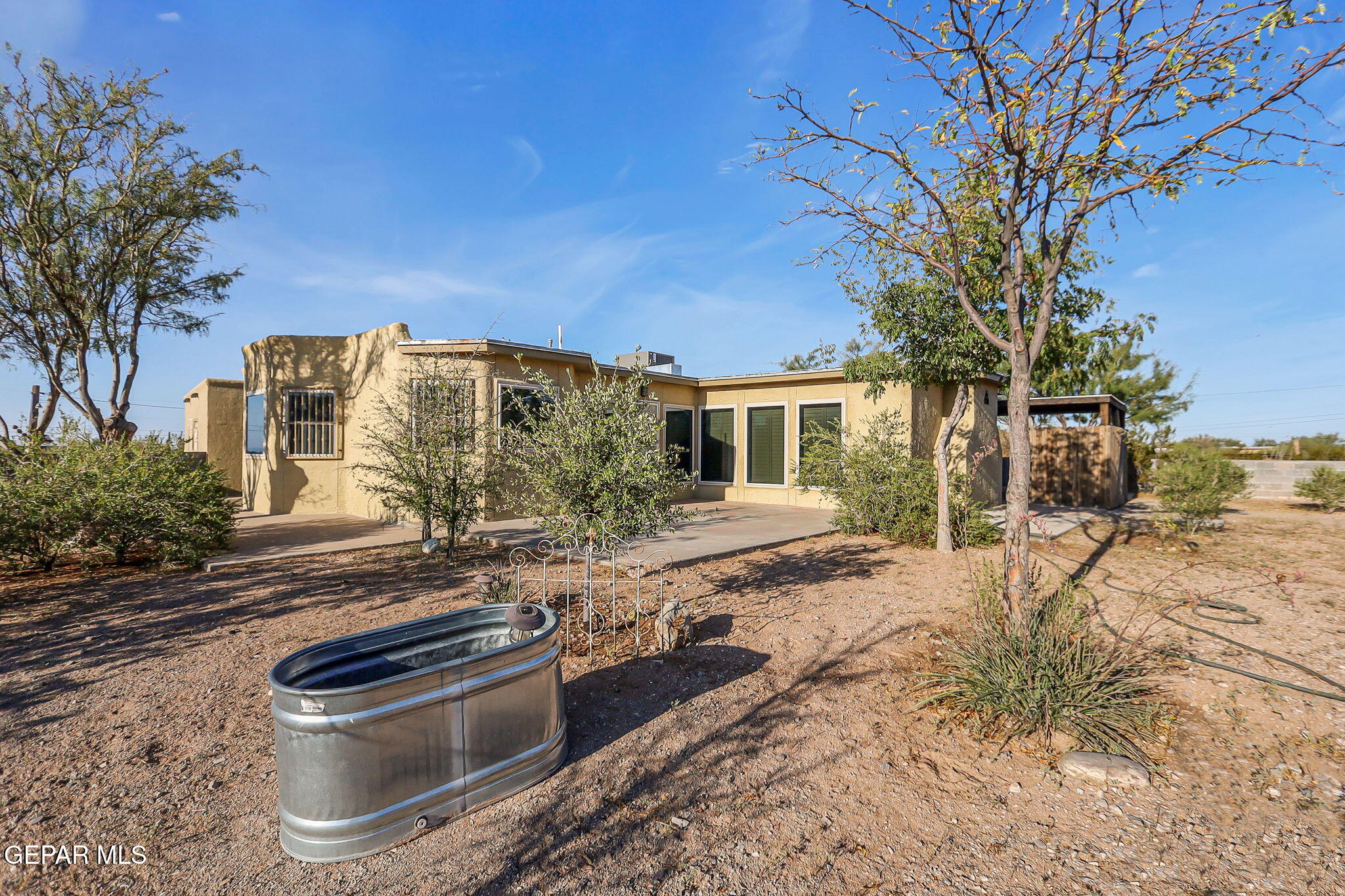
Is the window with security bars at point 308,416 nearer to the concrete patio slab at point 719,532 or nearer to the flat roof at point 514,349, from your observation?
the flat roof at point 514,349

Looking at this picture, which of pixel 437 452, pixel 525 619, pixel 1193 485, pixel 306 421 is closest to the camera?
pixel 525 619

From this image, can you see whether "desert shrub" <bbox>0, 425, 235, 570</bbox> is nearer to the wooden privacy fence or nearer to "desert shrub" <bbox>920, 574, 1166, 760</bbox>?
"desert shrub" <bbox>920, 574, 1166, 760</bbox>

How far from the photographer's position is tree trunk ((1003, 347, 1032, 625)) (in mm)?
3855

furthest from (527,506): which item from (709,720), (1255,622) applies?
(1255,622)

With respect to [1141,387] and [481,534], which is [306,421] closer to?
[481,534]

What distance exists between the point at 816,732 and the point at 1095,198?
12.6 feet

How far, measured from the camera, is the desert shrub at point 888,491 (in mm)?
8391

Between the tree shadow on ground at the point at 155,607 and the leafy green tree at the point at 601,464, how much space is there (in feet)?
5.61

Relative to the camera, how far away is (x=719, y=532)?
914 cm

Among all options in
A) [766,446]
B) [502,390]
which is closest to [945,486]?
[766,446]

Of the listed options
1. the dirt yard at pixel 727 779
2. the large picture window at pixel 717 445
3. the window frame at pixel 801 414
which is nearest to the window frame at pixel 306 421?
the dirt yard at pixel 727 779

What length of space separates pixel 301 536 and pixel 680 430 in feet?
25.7

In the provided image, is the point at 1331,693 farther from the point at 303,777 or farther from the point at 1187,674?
the point at 303,777

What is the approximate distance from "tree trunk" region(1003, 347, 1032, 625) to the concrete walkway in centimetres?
352
